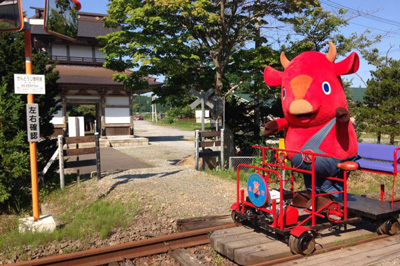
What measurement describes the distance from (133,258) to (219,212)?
235cm

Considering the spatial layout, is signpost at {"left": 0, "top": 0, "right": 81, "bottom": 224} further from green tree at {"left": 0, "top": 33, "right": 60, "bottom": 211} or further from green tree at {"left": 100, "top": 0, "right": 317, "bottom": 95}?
green tree at {"left": 100, "top": 0, "right": 317, "bottom": 95}

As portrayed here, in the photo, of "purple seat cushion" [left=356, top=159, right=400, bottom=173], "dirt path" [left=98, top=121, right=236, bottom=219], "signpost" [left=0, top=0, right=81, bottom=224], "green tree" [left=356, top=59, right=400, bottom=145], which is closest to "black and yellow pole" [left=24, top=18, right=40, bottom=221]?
"signpost" [left=0, top=0, right=81, bottom=224]

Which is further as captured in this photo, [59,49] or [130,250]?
[59,49]

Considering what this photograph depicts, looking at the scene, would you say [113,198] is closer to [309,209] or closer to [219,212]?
[219,212]

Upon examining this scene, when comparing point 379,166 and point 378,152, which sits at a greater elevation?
point 378,152

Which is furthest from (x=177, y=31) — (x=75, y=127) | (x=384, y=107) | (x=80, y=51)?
(x=80, y=51)

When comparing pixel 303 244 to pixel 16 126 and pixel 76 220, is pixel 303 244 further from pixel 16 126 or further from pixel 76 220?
pixel 16 126

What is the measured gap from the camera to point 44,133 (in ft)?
28.2

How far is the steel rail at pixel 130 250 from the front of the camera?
4466mm

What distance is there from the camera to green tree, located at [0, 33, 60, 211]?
21.9ft

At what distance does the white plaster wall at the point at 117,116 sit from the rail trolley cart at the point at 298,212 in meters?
16.8

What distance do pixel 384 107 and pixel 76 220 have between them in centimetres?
1385

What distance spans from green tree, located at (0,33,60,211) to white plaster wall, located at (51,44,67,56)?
13467mm

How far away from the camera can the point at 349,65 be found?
5227 millimetres
